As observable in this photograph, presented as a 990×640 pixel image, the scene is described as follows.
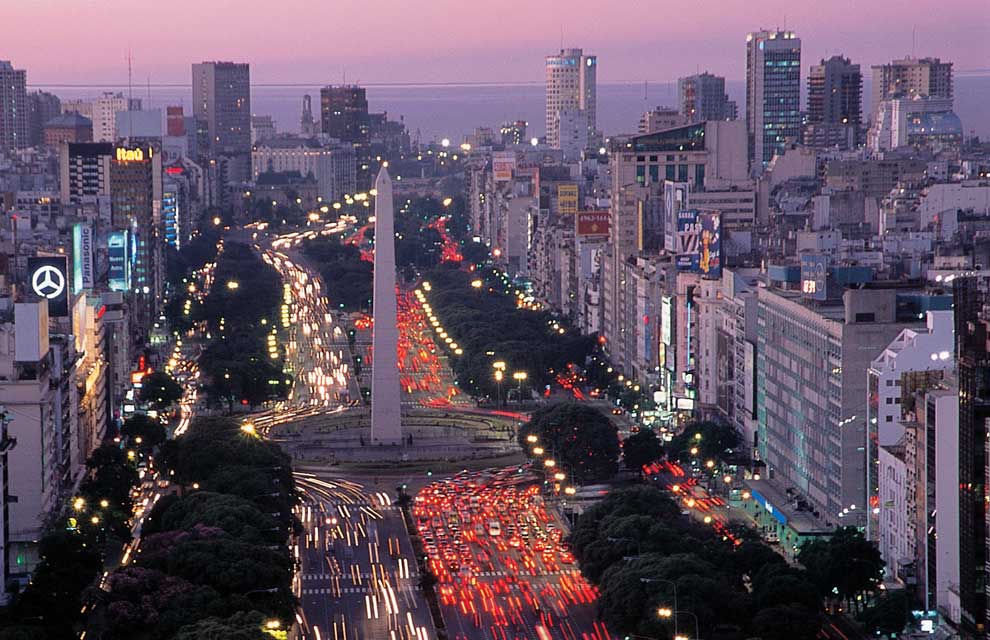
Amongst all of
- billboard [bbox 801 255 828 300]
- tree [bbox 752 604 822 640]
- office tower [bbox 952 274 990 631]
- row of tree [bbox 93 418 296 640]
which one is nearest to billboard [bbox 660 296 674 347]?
billboard [bbox 801 255 828 300]

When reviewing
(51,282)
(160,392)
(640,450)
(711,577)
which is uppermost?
(51,282)

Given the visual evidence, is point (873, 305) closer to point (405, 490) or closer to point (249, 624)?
point (405, 490)

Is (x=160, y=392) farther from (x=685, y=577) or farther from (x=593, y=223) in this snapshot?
(x=685, y=577)

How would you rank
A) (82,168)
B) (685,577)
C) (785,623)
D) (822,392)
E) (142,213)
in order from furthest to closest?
(82,168)
(142,213)
(822,392)
(685,577)
(785,623)

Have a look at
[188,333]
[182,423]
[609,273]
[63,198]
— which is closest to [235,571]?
[182,423]

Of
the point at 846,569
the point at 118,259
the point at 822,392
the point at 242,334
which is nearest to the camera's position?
the point at 846,569

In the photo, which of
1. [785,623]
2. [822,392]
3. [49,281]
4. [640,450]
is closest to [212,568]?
[785,623]

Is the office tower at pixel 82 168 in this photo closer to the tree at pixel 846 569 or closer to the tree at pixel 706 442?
the tree at pixel 706 442

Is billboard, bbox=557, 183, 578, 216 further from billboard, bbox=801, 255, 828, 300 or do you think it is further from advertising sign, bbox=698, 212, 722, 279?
billboard, bbox=801, 255, 828, 300
